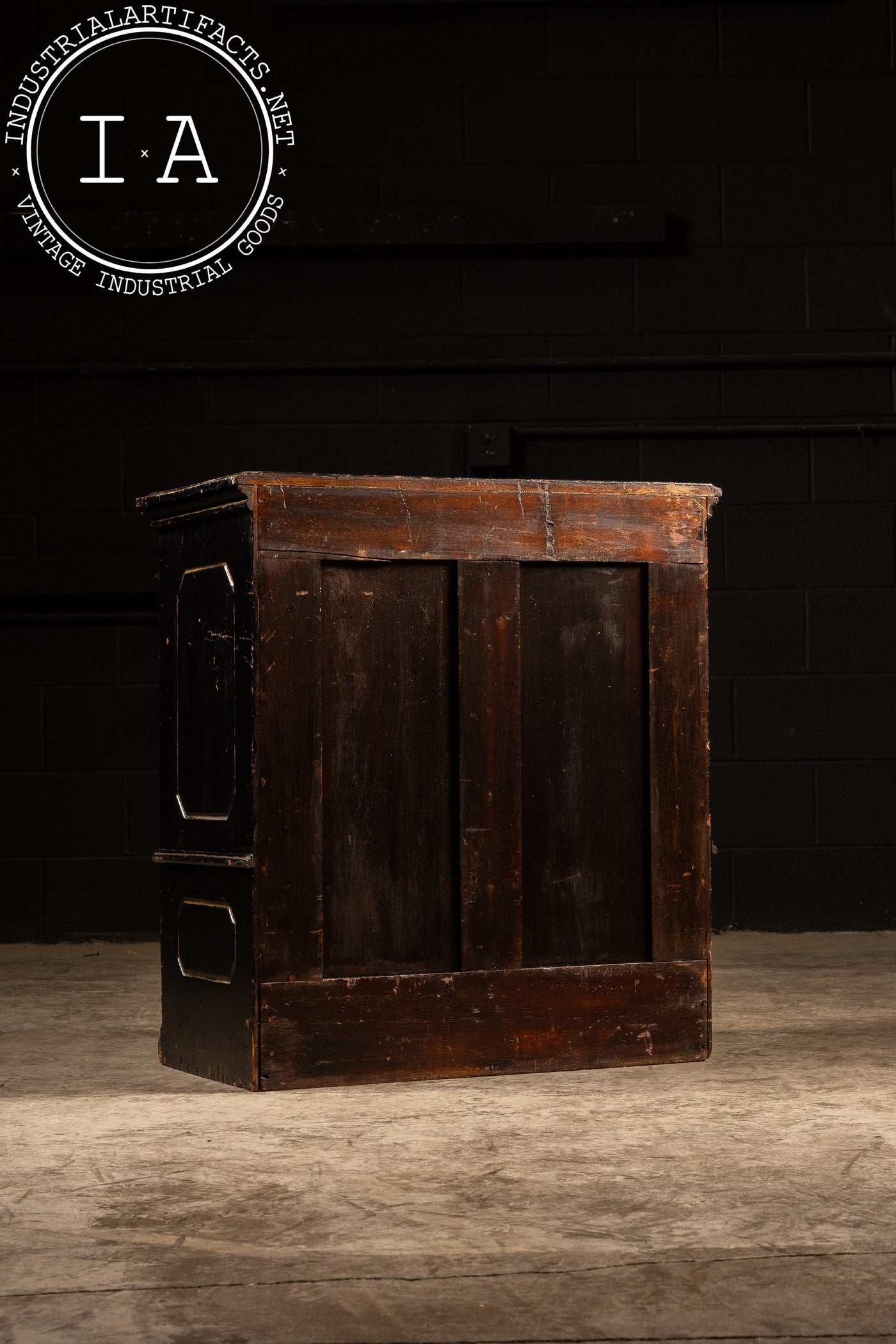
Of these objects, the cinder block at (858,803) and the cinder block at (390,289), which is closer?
the cinder block at (858,803)

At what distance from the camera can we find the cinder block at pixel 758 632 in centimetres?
672

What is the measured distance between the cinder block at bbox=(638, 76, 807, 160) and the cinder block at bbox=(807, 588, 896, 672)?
6.15ft

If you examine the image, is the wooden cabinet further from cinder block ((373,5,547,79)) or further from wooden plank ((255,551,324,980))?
cinder block ((373,5,547,79))

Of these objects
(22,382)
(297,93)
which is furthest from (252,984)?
(297,93)

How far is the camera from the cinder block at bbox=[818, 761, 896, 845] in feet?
21.9

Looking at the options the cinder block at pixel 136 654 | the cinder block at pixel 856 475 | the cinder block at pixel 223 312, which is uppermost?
the cinder block at pixel 223 312

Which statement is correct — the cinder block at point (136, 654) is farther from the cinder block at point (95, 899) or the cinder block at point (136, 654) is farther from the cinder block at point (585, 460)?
the cinder block at point (585, 460)

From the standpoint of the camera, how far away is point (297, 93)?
269 inches

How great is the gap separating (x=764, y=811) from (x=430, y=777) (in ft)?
10.4

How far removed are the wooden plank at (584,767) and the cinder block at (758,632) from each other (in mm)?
2824

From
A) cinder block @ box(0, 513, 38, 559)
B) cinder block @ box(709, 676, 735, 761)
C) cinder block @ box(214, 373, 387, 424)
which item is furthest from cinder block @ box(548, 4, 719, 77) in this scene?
cinder block @ box(0, 513, 38, 559)

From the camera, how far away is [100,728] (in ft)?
21.9

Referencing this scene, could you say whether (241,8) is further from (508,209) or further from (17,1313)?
(17,1313)

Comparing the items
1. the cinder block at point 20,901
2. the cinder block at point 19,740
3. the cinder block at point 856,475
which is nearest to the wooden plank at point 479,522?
the cinder block at point 856,475
